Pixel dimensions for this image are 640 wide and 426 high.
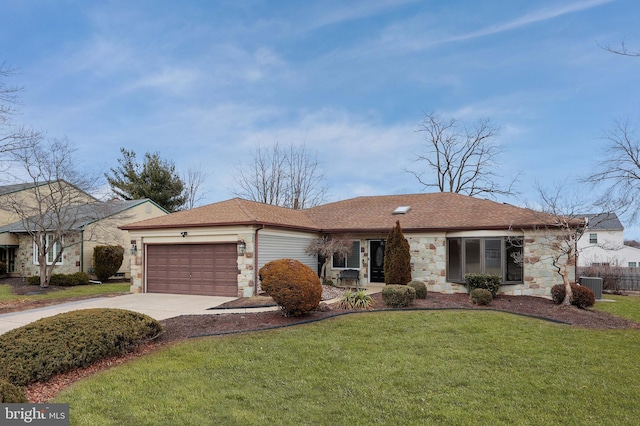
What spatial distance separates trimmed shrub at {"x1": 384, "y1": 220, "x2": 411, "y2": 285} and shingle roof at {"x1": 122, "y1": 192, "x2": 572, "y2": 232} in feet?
3.97

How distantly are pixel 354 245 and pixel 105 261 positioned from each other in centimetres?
1341

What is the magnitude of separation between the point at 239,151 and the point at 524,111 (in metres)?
20.9

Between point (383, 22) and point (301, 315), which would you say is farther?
point (383, 22)

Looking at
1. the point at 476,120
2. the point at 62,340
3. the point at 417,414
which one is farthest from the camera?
the point at 476,120

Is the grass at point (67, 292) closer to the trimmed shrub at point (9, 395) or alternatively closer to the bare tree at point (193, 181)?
the trimmed shrub at point (9, 395)

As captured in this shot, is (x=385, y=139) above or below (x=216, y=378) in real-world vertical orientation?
above

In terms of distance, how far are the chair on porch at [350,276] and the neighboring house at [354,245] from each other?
0.78ft

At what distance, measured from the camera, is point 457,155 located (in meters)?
31.2

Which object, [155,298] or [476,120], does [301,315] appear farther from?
[476,120]

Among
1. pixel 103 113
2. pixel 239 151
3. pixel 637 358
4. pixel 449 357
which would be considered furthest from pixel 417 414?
pixel 239 151

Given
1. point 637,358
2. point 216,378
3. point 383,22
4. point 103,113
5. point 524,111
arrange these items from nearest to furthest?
point 216,378
point 637,358
point 383,22
point 524,111
point 103,113

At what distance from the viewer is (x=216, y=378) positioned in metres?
5.50

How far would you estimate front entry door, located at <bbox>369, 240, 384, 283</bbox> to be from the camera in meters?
16.7

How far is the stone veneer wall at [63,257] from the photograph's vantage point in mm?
21234
